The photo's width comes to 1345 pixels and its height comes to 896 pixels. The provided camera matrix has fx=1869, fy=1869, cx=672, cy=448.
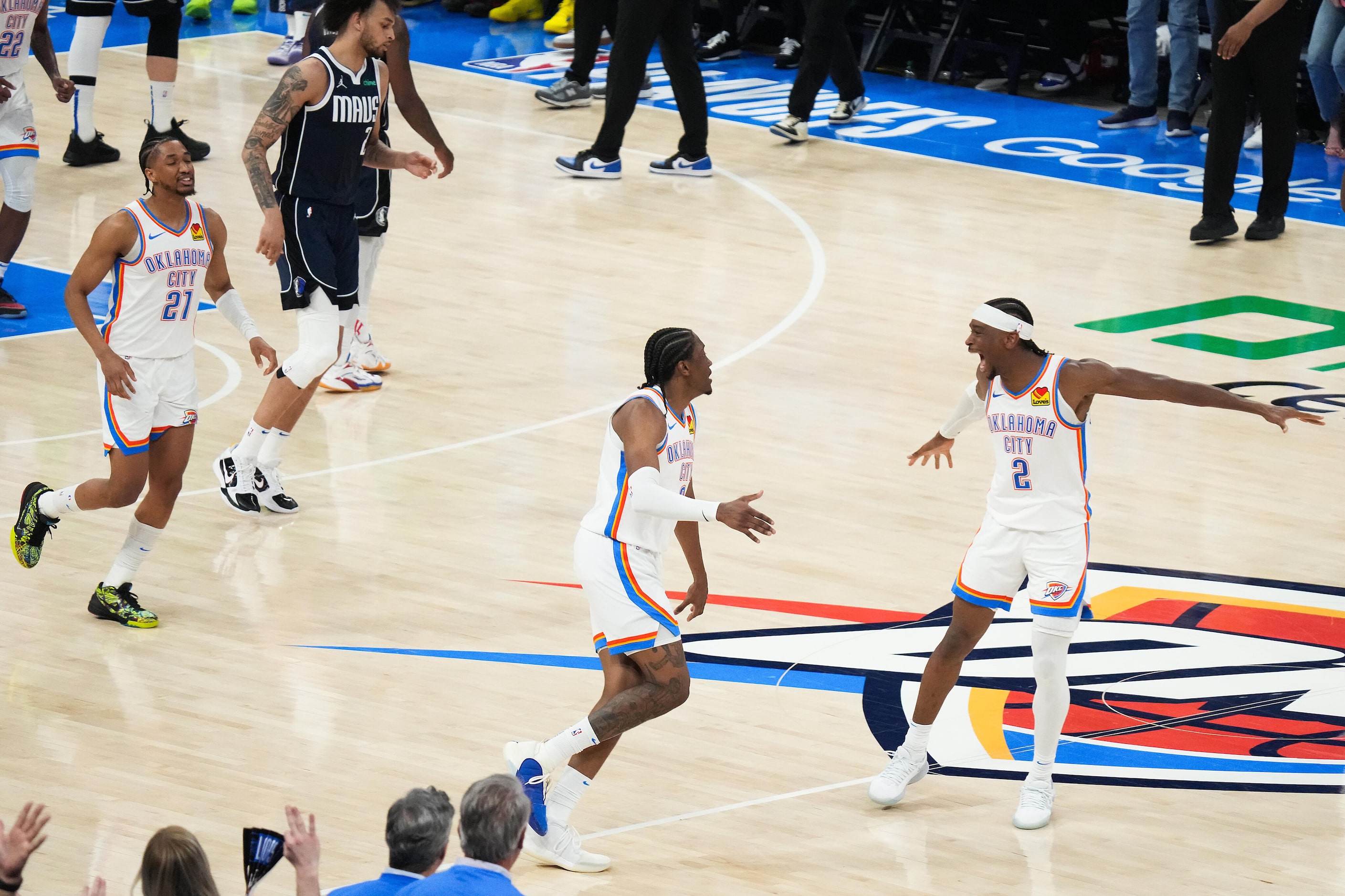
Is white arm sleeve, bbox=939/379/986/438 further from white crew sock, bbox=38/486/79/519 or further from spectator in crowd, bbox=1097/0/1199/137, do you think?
spectator in crowd, bbox=1097/0/1199/137

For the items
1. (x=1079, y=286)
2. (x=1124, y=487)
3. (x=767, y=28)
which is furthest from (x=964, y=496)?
→ (x=767, y=28)

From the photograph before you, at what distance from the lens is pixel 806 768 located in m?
5.58

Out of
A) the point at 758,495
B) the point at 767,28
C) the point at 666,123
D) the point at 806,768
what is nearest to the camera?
the point at 758,495

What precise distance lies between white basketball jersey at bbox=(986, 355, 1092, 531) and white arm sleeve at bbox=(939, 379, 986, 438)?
0.83 ft

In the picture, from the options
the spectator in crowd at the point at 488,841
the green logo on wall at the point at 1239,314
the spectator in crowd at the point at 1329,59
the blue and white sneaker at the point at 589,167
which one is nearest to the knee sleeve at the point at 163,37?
the blue and white sneaker at the point at 589,167

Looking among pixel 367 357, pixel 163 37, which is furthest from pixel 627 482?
pixel 163 37

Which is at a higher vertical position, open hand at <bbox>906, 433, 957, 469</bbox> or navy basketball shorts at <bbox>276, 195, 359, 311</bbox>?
open hand at <bbox>906, 433, 957, 469</bbox>

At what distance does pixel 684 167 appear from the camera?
12898mm

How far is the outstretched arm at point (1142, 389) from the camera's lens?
5.10 meters

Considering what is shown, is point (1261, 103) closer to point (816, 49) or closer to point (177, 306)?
point (816, 49)

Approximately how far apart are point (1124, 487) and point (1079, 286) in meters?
2.93

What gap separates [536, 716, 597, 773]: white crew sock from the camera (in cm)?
484

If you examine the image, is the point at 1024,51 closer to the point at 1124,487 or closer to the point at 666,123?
the point at 666,123

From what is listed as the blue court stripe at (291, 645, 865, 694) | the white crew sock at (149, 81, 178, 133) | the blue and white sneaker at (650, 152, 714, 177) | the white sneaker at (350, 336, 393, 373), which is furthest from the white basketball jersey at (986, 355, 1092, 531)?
the white crew sock at (149, 81, 178, 133)
